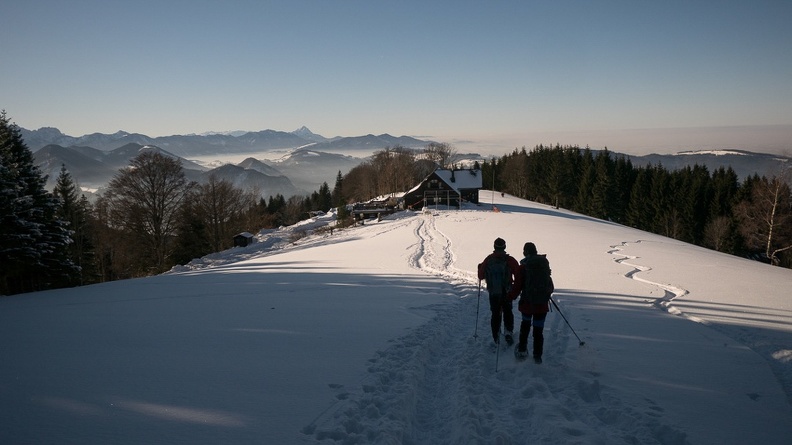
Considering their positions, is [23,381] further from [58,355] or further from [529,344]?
[529,344]

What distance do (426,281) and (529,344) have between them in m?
6.65

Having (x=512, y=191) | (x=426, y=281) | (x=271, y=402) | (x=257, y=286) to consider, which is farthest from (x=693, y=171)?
(x=271, y=402)

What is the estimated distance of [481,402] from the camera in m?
5.14

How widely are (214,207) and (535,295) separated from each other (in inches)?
1738

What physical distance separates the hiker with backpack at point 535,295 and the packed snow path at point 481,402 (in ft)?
1.15

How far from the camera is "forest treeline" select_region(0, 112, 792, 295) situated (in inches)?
720

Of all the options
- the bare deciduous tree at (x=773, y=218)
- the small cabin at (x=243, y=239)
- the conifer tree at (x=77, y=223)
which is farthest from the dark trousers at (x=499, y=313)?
the bare deciduous tree at (x=773, y=218)

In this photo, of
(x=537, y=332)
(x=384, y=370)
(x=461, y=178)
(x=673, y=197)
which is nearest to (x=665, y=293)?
(x=537, y=332)

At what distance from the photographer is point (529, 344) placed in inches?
299

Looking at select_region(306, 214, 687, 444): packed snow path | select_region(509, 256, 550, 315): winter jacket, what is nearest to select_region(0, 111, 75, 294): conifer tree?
select_region(306, 214, 687, 444): packed snow path

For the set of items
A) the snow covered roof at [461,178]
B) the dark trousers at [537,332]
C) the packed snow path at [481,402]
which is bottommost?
the packed snow path at [481,402]

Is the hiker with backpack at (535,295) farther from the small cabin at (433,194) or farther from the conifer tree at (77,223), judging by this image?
the small cabin at (433,194)

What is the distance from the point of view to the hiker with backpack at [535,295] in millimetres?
6512

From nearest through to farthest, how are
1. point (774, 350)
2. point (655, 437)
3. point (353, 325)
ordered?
point (655, 437)
point (774, 350)
point (353, 325)
